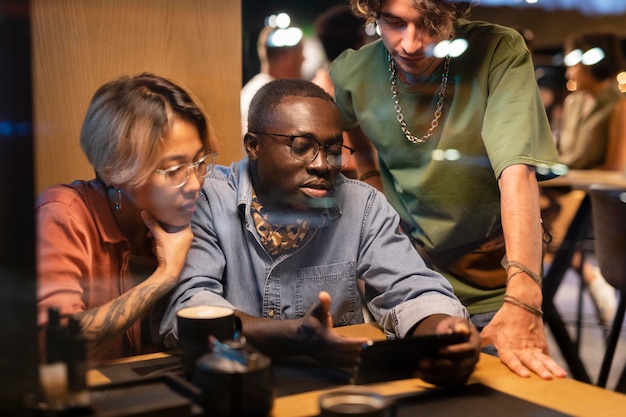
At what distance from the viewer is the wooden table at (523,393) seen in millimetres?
1201

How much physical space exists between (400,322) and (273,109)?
1.68 feet

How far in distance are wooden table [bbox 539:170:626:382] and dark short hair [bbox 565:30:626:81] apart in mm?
241

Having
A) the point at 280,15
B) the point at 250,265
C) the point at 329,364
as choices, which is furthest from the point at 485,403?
the point at 280,15

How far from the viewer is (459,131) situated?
1.54 m

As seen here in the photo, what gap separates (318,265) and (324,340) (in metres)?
0.20

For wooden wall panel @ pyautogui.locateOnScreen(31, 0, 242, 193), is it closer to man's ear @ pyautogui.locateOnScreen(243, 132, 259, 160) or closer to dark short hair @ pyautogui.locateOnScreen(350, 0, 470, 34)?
man's ear @ pyautogui.locateOnScreen(243, 132, 259, 160)

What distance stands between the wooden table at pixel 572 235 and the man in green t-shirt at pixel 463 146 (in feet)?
0.40

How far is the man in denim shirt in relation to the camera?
1.42 meters

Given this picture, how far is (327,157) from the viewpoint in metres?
1.45

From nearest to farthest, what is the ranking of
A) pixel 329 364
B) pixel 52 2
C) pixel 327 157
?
pixel 52 2 < pixel 329 364 < pixel 327 157

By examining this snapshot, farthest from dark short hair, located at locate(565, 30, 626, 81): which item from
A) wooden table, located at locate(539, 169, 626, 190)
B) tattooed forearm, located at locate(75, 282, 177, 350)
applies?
tattooed forearm, located at locate(75, 282, 177, 350)

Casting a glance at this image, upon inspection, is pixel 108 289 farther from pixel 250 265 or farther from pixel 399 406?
pixel 399 406

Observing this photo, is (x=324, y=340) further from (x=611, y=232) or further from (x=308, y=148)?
(x=611, y=232)

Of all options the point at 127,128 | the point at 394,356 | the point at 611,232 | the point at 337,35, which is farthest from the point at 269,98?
the point at 611,232
